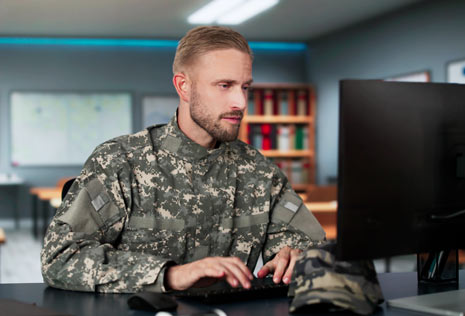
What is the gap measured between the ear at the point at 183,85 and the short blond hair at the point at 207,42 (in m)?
0.03

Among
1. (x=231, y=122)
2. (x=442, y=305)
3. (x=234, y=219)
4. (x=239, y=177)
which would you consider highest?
(x=231, y=122)

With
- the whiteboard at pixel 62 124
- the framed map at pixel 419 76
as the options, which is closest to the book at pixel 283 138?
the framed map at pixel 419 76

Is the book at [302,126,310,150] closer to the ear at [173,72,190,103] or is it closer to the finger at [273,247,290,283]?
the ear at [173,72,190,103]

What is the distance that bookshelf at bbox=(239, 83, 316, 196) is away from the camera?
7941 mm

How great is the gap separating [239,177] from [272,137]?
6.30m

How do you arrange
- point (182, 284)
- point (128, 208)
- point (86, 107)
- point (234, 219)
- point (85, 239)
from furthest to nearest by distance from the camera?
point (86, 107), point (234, 219), point (128, 208), point (85, 239), point (182, 284)

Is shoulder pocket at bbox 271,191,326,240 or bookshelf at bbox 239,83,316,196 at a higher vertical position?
bookshelf at bbox 239,83,316,196

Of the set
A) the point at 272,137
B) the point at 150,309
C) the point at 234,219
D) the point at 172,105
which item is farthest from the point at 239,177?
the point at 172,105

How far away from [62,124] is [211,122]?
24.9 feet

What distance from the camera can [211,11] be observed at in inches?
267

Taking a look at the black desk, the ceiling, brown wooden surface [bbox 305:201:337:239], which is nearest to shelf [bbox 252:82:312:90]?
the ceiling

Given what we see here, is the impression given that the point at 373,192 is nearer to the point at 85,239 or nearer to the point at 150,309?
the point at 150,309

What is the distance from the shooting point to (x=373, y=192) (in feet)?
3.42

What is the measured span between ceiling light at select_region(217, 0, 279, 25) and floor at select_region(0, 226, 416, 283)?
289 centimetres
